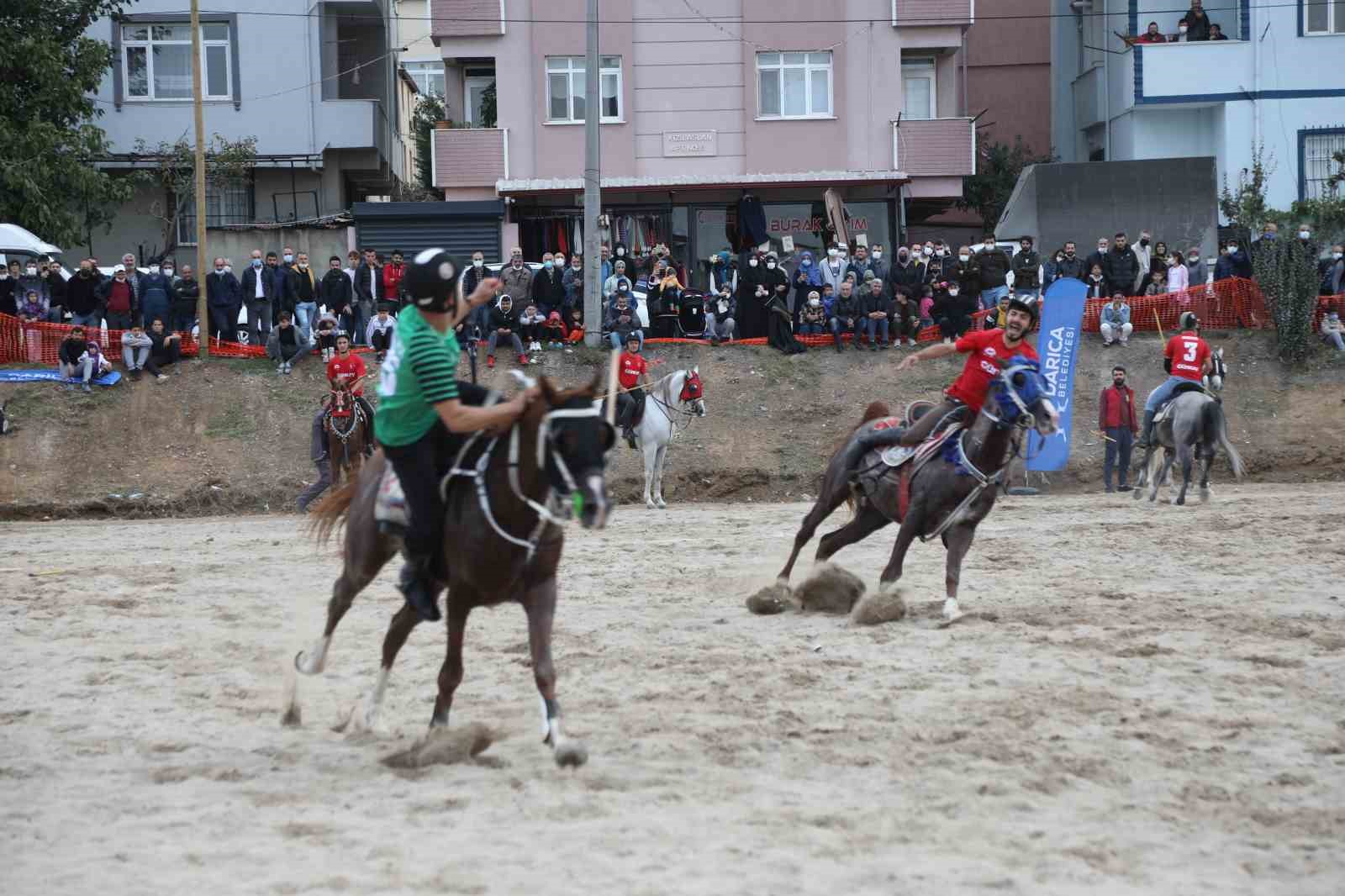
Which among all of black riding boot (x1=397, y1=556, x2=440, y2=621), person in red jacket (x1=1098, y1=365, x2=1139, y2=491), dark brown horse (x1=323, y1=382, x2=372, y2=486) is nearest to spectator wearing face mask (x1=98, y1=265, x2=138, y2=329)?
dark brown horse (x1=323, y1=382, x2=372, y2=486)

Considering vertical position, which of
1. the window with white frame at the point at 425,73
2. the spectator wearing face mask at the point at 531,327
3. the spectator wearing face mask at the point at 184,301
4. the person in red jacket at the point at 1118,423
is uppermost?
the window with white frame at the point at 425,73

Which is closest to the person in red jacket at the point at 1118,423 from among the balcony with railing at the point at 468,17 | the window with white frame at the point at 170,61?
the balcony with railing at the point at 468,17

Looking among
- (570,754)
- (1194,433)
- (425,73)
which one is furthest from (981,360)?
(425,73)

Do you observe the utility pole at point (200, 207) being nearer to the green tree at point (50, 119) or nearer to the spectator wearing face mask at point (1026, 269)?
the green tree at point (50, 119)

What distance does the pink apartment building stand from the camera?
1394 inches

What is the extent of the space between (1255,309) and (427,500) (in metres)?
24.6

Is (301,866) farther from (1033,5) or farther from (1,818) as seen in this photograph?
(1033,5)

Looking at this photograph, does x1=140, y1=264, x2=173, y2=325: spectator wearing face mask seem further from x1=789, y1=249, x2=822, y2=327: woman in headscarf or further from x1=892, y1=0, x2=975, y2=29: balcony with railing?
x1=892, y1=0, x2=975, y2=29: balcony with railing

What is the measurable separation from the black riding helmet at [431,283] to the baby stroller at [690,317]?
21343 millimetres

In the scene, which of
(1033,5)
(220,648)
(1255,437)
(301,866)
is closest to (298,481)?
(220,648)

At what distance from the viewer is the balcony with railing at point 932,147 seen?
35.5m

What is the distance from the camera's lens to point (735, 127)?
35.8 meters

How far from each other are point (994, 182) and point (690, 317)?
15.4 metres

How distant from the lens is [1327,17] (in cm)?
3438
